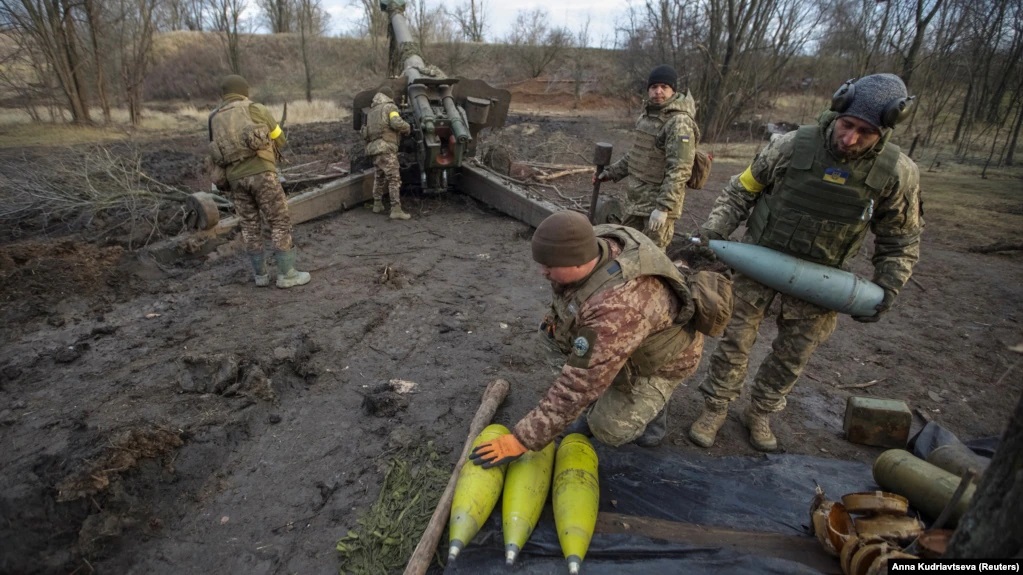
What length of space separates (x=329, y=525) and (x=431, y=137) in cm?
556

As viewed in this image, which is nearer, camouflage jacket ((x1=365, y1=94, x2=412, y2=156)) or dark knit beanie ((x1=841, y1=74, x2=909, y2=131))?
dark knit beanie ((x1=841, y1=74, x2=909, y2=131))

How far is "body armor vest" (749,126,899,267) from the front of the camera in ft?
8.23

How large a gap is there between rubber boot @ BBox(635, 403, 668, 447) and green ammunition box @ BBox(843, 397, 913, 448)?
3.77 feet

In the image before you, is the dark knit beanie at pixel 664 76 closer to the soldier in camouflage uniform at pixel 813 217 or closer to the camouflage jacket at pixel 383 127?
the soldier in camouflage uniform at pixel 813 217

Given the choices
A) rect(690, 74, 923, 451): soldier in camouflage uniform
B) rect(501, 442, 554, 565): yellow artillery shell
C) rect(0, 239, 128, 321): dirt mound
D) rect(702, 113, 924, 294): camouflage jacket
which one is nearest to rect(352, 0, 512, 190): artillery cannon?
rect(0, 239, 128, 321): dirt mound

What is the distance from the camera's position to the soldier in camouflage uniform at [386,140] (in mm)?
6957

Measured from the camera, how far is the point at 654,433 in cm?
299

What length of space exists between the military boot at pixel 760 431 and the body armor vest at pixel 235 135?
443cm

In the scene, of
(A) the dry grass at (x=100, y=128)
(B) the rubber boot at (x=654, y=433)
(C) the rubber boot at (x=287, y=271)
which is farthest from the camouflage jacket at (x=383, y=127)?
(A) the dry grass at (x=100, y=128)

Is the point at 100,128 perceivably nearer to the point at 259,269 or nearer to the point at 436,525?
the point at 259,269

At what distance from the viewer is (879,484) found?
2.50 metres

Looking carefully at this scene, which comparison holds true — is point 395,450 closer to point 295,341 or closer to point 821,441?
point 295,341

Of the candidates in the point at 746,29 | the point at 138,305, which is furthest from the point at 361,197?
the point at 746,29

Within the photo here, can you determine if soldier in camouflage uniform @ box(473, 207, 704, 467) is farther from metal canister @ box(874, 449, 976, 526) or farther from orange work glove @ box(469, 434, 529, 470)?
metal canister @ box(874, 449, 976, 526)
